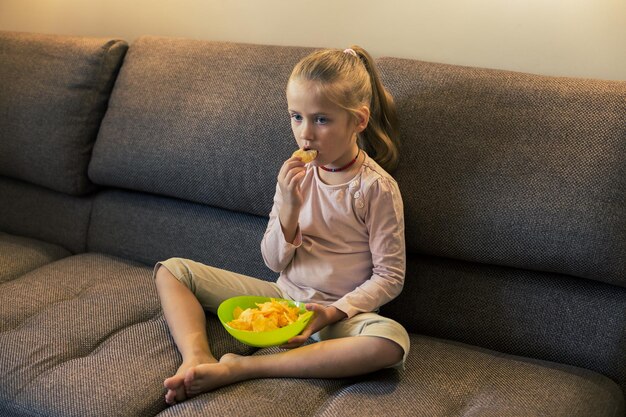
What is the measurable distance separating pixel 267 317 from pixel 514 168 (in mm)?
667

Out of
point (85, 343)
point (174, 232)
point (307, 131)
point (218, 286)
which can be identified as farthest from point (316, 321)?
point (174, 232)

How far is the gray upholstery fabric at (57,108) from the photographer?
2520mm

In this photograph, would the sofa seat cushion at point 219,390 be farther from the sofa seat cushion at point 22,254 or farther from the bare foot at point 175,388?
the sofa seat cushion at point 22,254

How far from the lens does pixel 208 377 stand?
1.69 metres

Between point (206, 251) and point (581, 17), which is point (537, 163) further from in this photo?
point (206, 251)

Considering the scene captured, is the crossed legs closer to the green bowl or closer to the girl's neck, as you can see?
the green bowl

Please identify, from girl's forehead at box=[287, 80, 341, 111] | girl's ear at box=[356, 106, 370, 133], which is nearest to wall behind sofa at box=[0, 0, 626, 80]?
girl's ear at box=[356, 106, 370, 133]

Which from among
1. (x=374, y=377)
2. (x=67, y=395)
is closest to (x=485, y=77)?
(x=374, y=377)

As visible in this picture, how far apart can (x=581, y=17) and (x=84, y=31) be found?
179 centimetres

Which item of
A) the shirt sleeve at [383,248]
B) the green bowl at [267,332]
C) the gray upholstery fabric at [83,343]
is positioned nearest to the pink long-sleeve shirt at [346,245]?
the shirt sleeve at [383,248]

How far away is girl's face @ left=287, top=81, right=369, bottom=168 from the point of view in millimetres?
1852

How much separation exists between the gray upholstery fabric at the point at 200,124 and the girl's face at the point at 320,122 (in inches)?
9.9

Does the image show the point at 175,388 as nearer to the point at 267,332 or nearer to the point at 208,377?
the point at 208,377

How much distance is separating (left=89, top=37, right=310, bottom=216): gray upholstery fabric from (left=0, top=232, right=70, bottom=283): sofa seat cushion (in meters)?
0.27
